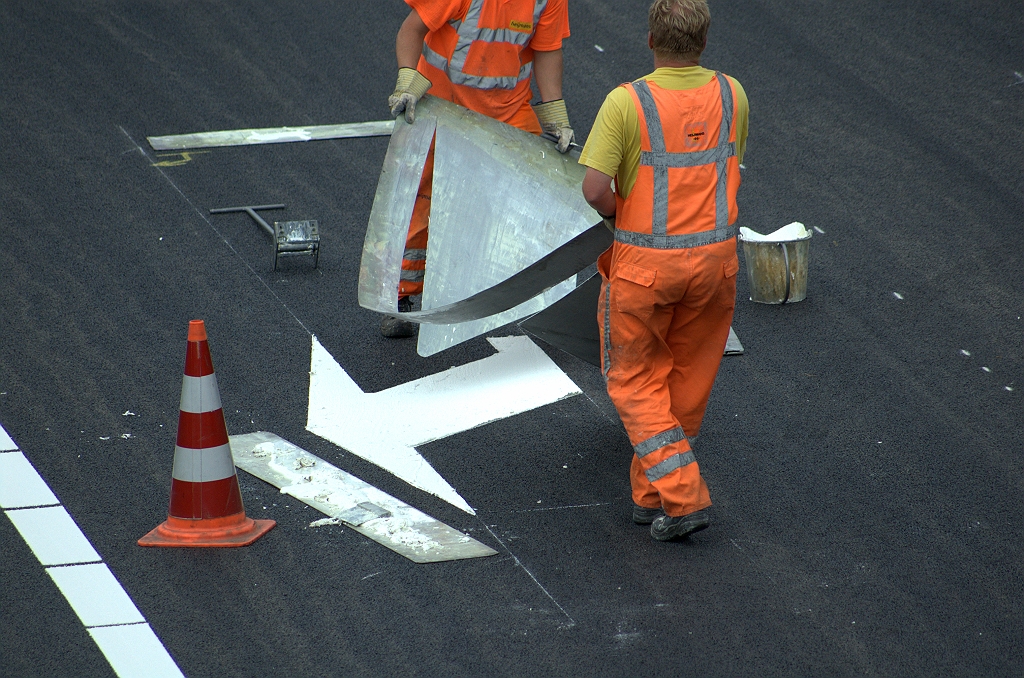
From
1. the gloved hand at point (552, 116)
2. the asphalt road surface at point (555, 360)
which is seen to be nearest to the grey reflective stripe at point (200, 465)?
the asphalt road surface at point (555, 360)

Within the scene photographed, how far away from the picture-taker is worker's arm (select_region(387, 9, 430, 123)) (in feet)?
17.5

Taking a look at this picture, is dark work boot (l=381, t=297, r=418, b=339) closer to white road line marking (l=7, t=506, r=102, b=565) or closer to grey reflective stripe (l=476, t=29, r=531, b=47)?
grey reflective stripe (l=476, t=29, r=531, b=47)

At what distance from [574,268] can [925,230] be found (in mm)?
2754

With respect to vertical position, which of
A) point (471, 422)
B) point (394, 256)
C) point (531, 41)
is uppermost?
point (531, 41)

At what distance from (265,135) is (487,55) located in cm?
262

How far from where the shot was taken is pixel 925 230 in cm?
697

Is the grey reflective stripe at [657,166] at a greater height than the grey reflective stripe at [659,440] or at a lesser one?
greater

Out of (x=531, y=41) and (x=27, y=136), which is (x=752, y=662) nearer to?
(x=531, y=41)

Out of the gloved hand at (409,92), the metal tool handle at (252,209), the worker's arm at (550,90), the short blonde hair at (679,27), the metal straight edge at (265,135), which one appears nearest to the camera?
the short blonde hair at (679,27)

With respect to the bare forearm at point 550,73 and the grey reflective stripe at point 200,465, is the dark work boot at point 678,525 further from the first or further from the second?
the bare forearm at point 550,73

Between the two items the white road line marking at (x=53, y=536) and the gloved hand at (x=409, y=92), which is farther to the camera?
the gloved hand at (x=409, y=92)

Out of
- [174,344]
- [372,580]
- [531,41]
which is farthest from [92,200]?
[372,580]

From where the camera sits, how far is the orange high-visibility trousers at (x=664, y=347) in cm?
424

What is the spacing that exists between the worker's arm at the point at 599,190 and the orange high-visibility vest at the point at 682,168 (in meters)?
0.05
